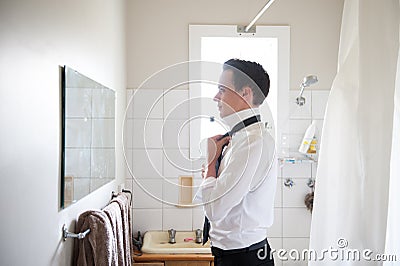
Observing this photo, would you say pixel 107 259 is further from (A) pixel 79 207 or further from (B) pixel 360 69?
Answer: (B) pixel 360 69

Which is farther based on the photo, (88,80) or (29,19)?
(88,80)

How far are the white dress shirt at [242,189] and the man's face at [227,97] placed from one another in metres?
0.02

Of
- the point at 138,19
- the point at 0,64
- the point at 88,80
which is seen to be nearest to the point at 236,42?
the point at 138,19

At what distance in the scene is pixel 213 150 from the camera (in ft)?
5.08

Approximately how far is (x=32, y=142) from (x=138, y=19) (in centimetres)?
219

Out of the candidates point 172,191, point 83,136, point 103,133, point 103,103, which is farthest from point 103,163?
point 172,191

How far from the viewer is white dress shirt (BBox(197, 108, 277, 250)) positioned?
1.59 m

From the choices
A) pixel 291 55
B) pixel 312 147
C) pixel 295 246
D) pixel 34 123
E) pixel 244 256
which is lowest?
pixel 295 246

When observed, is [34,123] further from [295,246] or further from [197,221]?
[295,246]

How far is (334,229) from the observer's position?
166cm

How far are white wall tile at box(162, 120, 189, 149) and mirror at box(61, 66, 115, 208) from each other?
1.39 feet

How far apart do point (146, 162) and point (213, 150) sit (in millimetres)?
229

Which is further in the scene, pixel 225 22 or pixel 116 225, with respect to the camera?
pixel 225 22

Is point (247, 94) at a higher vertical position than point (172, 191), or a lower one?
higher
